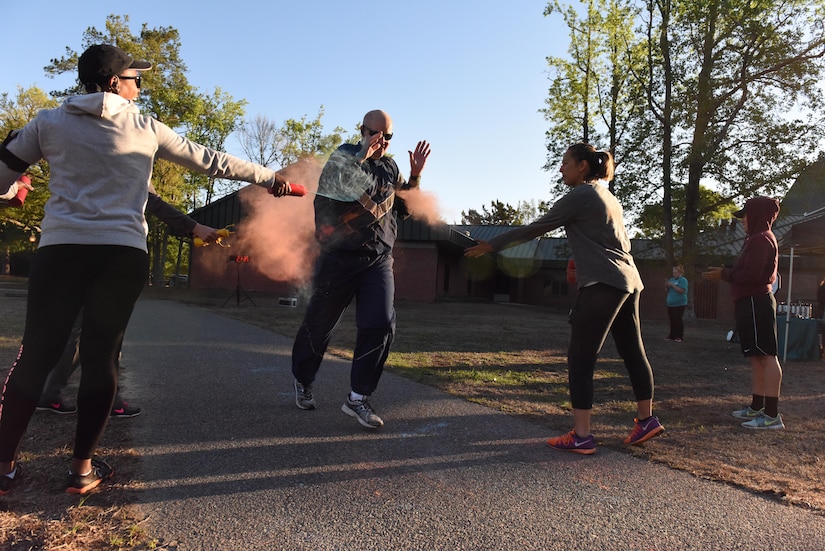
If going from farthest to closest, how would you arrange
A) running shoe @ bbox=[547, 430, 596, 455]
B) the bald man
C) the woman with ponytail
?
the bald man < the woman with ponytail < running shoe @ bbox=[547, 430, 596, 455]

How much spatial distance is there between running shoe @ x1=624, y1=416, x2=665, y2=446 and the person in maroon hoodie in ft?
4.22

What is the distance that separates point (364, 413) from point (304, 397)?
24.6 inches

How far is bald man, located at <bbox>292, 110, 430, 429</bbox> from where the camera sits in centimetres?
385

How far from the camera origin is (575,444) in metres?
3.38

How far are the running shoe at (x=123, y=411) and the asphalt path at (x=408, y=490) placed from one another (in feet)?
0.38

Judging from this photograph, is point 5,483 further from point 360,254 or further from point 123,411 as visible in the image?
point 360,254

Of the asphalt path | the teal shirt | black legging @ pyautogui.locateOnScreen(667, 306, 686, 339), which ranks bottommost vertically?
the asphalt path

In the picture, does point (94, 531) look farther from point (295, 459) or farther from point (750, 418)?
point (750, 418)

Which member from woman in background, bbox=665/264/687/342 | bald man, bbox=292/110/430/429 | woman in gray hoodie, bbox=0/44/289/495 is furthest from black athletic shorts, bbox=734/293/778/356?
woman in background, bbox=665/264/687/342

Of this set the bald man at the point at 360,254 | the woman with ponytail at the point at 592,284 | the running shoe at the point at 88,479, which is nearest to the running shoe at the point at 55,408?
the running shoe at the point at 88,479

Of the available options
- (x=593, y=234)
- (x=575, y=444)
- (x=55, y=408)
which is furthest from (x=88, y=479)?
(x=593, y=234)

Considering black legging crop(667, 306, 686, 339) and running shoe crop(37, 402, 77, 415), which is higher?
black legging crop(667, 306, 686, 339)

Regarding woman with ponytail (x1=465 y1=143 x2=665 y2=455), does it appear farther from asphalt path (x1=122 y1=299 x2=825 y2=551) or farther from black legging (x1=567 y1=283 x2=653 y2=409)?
asphalt path (x1=122 y1=299 x2=825 y2=551)

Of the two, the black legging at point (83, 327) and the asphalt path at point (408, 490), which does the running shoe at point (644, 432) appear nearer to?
the asphalt path at point (408, 490)
